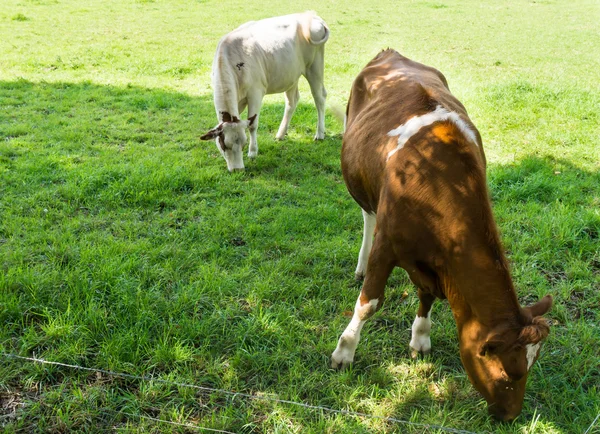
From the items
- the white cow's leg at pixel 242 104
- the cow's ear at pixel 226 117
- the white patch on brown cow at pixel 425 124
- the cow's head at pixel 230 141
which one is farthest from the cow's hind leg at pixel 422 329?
the white cow's leg at pixel 242 104

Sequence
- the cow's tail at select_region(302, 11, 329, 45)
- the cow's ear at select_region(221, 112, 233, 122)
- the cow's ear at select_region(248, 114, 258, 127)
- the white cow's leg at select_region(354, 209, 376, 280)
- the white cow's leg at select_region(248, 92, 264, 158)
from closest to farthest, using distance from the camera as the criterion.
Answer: the white cow's leg at select_region(354, 209, 376, 280)
the cow's ear at select_region(221, 112, 233, 122)
the cow's ear at select_region(248, 114, 258, 127)
the white cow's leg at select_region(248, 92, 264, 158)
the cow's tail at select_region(302, 11, 329, 45)

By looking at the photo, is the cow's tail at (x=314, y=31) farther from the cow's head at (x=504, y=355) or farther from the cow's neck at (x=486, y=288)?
the cow's head at (x=504, y=355)

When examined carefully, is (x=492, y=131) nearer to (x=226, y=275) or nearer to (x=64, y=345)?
(x=226, y=275)

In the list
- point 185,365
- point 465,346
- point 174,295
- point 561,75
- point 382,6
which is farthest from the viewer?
point 382,6

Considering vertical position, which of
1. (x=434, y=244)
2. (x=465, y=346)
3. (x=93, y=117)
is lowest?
(x=93, y=117)

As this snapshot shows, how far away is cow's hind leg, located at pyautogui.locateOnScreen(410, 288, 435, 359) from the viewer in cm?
346

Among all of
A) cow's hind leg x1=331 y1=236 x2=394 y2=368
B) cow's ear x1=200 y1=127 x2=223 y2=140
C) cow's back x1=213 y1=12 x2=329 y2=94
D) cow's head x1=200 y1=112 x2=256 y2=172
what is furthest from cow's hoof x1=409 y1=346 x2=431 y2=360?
cow's back x1=213 y1=12 x2=329 y2=94

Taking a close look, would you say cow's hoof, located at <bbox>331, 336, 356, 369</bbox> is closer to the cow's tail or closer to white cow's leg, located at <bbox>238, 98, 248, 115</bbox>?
white cow's leg, located at <bbox>238, 98, 248, 115</bbox>

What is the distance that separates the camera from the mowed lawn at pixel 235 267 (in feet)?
9.98

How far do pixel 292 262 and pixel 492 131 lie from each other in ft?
15.4

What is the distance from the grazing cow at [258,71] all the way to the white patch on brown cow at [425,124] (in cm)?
352

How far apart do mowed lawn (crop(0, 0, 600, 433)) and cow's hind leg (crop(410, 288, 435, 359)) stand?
8cm

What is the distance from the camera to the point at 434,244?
2.80 m

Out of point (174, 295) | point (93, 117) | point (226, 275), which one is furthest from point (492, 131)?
point (93, 117)
